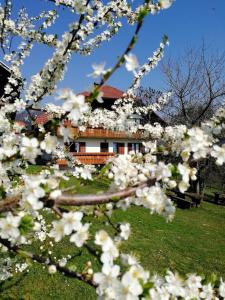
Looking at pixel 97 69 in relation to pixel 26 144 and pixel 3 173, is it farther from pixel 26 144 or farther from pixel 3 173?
pixel 3 173

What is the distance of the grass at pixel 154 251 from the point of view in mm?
7340

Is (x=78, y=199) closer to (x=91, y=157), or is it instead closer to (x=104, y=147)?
(x=91, y=157)

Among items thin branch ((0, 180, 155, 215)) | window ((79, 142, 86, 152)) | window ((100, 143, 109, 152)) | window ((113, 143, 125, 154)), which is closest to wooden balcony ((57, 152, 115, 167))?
window ((79, 142, 86, 152))

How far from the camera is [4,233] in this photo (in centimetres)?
189

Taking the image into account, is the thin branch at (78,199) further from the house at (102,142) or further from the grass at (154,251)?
the house at (102,142)

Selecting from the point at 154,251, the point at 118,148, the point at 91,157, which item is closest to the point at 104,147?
the point at 118,148

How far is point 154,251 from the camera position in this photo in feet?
37.6

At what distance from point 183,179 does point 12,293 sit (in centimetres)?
576

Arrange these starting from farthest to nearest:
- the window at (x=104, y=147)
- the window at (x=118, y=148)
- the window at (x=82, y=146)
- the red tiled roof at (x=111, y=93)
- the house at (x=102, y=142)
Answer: the window at (x=118, y=148) → the window at (x=104, y=147) → the red tiled roof at (x=111, y=93) → the window at (x=82, y=146) → the house at (x=102, y=142)

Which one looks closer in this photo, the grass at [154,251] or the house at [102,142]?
the grass at [154,251]

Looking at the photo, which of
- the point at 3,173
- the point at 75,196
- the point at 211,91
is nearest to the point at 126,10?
the point at 3,173

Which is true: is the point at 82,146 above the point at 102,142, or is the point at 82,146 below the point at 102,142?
below

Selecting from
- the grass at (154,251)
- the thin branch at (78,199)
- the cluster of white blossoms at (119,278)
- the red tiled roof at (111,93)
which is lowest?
the grass at (154,251)

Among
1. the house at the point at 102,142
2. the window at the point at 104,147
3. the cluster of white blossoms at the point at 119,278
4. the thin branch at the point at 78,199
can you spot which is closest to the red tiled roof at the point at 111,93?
the house at the point at 102,142
